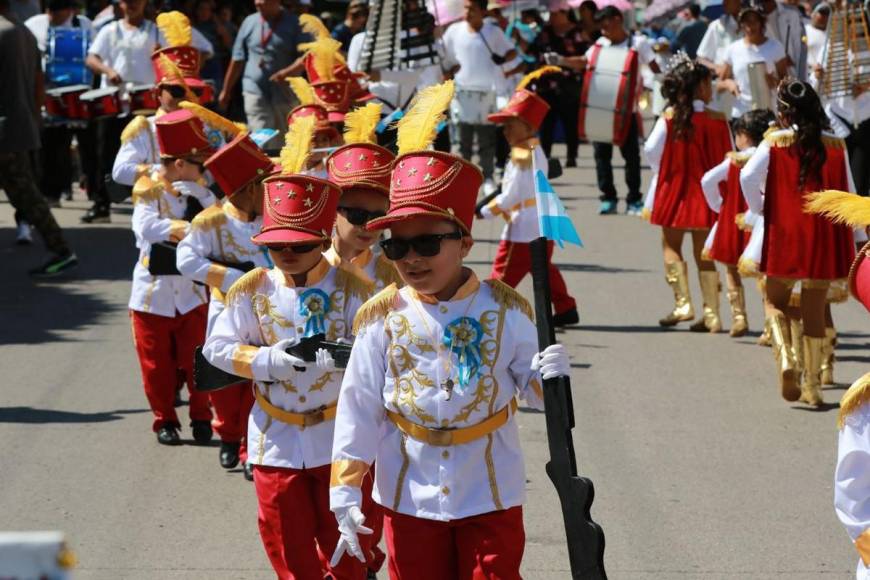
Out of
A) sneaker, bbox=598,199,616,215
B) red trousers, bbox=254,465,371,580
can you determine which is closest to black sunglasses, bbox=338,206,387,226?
red trousers, bbox=254,465,371,580

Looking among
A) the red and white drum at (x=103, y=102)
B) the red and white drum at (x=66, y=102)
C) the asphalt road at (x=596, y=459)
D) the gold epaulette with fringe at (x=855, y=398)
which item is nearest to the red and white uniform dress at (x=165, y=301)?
the asphalt road at (x=596, y=459)

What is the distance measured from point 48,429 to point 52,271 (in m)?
4.94

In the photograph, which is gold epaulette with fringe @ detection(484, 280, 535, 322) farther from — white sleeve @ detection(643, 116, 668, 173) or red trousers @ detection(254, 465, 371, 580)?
white sleeve @ detection(643, 116, 668, 173)

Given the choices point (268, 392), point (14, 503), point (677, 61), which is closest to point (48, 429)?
point (14, 503)

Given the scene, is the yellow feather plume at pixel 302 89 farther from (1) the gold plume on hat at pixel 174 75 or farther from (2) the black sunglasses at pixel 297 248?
(2) the black sunglasses at pixel 297 248

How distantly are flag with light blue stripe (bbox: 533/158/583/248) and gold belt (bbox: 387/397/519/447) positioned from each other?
0.51 m

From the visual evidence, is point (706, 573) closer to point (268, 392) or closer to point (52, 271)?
point (268, 392)

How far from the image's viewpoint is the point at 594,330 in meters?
11.7

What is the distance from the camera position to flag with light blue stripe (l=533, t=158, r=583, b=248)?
15.0ft

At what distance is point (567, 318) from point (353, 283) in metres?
6.19

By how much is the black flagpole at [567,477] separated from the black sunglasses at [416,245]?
12.8 inches

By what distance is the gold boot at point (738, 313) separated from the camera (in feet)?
37.5

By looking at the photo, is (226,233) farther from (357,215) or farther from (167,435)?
(167,435)

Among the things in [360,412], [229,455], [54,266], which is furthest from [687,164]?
[360,412]
